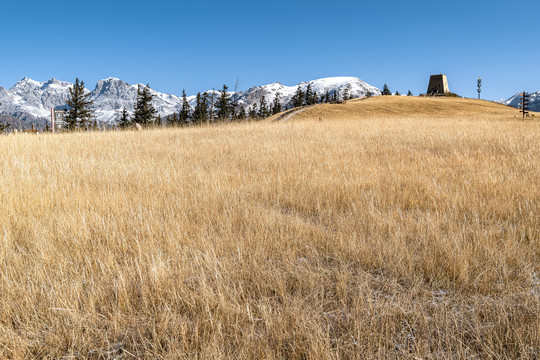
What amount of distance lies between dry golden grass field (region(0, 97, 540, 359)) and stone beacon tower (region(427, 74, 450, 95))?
218 ft

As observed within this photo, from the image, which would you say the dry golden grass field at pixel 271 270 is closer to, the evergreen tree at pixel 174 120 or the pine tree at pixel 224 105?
the evergreen tree at pixel 174 120

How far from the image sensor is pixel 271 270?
2162mm

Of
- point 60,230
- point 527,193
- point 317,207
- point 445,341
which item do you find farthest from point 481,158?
point 60,230

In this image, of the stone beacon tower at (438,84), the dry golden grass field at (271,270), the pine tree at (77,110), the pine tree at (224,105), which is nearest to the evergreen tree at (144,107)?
the pine tree at (77,110)

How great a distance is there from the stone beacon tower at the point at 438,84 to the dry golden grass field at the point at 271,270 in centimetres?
6639

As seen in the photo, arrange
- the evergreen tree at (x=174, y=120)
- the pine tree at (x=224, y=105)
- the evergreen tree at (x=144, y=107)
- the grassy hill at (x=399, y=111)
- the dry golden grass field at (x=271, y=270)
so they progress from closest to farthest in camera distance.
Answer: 1. the dry golden grass field at (x=271, y=270)
2. the evergreen tree at (x=174, y=120)
3. the grassy hill at (x=399, y=111)
4. the evergreen tree at (x=144, y=107)
5. the pine tree at (x=224, y=105)

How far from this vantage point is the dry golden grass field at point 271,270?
1480mm

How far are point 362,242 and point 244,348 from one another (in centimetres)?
148

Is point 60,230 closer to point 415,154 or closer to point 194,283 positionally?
point 194,283

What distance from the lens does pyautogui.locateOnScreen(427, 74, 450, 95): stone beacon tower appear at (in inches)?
2393

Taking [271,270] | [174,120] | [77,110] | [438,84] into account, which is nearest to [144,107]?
[174,120]

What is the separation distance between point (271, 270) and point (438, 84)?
72032mm

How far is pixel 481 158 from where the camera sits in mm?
6402

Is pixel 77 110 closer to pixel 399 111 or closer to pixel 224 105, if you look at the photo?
pixel 224 105
